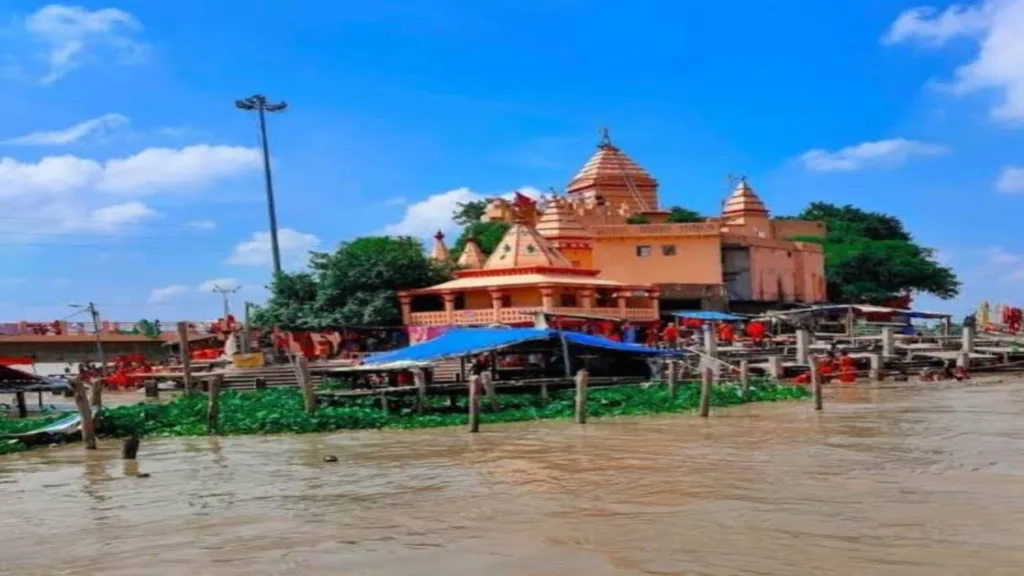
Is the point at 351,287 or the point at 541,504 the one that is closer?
the point at 541,504

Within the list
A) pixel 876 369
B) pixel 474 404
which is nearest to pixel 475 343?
pixel 474 404

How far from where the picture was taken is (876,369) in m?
30.7

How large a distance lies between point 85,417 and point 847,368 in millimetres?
21529

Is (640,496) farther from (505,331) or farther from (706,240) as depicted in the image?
(706,240)

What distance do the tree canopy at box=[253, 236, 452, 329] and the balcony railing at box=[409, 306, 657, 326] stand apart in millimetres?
1468

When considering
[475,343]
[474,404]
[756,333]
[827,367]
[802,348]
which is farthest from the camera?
[756,333]

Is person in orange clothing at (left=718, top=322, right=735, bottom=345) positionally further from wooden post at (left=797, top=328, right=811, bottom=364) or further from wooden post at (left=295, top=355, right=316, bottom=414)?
wooden post at (left=295, top=355, right=316, bottom=414)

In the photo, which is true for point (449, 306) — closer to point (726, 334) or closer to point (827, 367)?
point (726, 334)

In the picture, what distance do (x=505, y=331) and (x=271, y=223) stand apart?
78.3ft

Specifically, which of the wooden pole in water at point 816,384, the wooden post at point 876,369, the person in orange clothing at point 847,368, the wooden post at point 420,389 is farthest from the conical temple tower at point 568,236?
the wooden post at point 420,389

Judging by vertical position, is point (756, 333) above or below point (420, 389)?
above

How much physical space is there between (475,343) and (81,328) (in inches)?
1068

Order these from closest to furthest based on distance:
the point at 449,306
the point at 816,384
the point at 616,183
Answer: the point at 816,384
the point at 449,306
the point at 616,183

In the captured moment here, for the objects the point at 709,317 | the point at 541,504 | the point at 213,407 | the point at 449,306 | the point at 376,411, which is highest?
the point at 449,306
